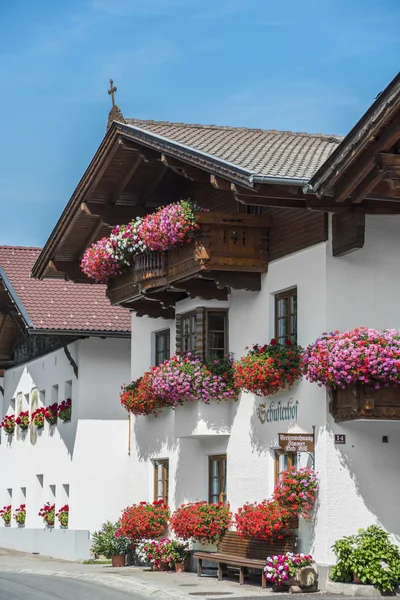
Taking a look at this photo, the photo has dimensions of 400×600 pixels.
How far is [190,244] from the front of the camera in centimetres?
2234

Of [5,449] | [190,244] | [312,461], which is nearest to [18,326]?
[5,449]

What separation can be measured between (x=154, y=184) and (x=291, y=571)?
9409 millimetres

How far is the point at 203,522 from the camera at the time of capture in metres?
23.0

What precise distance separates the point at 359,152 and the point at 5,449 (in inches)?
871

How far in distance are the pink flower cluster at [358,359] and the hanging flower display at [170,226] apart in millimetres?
3598

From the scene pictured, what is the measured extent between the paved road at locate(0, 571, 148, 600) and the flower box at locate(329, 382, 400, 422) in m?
4.47

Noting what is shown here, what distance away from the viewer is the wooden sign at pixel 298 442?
20328 mm

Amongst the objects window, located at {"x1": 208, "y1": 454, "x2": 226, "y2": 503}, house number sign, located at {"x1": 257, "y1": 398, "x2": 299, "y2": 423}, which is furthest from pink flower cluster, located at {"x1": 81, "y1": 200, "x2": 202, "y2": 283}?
window, located at {"x1": 208, "y1": 454, "x2": 226, "y2": 503}

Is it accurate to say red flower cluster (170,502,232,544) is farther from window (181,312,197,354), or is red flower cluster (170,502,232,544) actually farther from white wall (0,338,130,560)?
white wall (0,338,130,560)

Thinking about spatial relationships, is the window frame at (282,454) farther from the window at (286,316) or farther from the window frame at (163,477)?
the window frame at (163,477)

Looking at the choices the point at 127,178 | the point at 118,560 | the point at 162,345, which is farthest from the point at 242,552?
the point at 127,178

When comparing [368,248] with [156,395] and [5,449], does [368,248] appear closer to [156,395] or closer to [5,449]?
[156,395]

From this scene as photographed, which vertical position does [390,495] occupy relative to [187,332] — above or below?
below

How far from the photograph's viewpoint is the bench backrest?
823 inches
